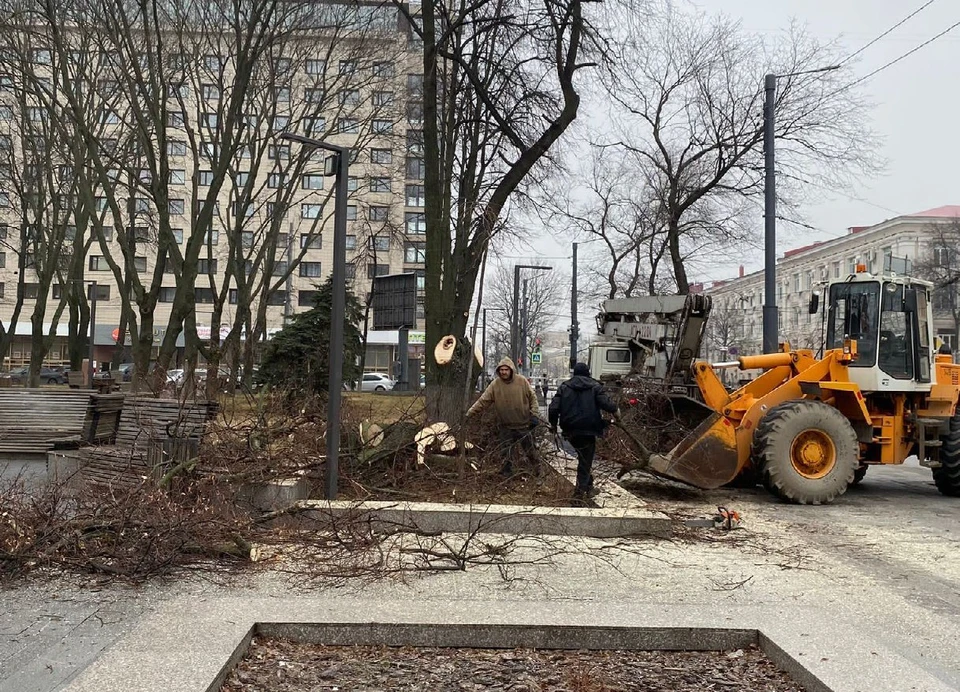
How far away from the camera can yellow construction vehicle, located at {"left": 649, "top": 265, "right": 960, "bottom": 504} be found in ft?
36.7

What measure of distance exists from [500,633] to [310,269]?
65.4 m

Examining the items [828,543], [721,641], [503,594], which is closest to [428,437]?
[503,594]

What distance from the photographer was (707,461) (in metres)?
10.9

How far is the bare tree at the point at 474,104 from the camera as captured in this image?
15500 mm

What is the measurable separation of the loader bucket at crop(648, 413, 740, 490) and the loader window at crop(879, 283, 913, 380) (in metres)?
3.15

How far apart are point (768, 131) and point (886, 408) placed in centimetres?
754

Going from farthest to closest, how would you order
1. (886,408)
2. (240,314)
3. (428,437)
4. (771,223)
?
(240,314) → (771,223) → (886,408) → (428,437)

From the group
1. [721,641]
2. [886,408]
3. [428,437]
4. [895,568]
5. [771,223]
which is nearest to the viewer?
[721,641]

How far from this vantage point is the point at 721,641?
5238 millimetres

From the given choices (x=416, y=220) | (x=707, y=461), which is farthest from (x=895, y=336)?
(x=416, y=220)

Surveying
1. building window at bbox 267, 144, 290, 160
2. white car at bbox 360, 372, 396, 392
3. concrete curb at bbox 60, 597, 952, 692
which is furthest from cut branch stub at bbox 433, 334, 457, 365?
white car at bbox 360, 372, 396, 392

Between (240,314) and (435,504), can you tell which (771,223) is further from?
(240,314)

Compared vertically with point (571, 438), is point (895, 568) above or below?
below

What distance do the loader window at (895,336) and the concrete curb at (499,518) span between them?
5.70 meters
